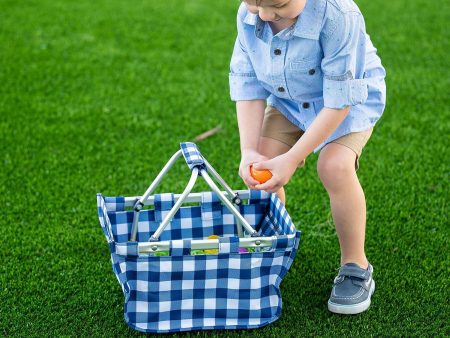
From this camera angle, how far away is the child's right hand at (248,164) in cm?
221

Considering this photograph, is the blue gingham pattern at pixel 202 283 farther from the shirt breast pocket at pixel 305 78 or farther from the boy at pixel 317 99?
the shirt breast pocket at pixel 305 78

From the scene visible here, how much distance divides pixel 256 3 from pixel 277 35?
15cm

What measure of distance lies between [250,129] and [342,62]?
365mm

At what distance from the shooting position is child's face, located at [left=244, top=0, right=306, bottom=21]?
2.03 meters

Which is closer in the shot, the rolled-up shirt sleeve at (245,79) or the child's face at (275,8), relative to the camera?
the child's face at (275,8)

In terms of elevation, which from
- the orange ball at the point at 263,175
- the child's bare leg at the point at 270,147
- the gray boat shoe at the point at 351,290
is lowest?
the gray boat shoe at the point at 351,290

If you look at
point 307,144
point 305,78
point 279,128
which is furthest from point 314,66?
point 279,128

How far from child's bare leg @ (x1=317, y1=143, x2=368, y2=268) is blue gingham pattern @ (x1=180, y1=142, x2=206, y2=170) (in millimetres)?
358

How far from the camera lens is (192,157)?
217 centimetres

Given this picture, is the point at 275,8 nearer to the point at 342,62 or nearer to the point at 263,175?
the point at 342,62

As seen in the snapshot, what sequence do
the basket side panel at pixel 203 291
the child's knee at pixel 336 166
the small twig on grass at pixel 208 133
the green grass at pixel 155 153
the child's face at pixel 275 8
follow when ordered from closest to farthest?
the child's face at pixel 275 8 < the basket side panel at pixel 203 291 < the child's knee at pixel 336 166 < the green grass at pixel 155 153 < the small twig on grass at pixel 208 133

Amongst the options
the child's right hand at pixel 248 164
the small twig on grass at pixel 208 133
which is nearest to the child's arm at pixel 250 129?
the child's right hand at pixel 248 164

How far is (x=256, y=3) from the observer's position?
203 centimetres

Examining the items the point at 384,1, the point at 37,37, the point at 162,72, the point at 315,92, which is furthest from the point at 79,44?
the point at 315,92
